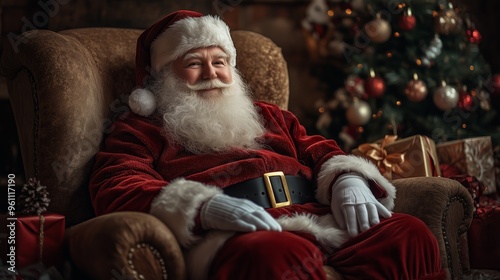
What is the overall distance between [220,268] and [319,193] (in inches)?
31.5

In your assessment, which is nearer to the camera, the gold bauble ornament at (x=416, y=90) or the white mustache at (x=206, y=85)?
the white mustache at (x=206, y=85)

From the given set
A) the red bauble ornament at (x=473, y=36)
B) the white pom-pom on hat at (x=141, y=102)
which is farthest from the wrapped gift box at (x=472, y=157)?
the white pom-pom on hat at (x=141, y=102)

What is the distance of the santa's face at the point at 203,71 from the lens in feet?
9.12

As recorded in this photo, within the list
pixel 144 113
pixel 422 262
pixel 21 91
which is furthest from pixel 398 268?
pixel 21 91

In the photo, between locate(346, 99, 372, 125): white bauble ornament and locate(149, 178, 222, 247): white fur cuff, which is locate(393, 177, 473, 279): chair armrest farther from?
locate(346, 99, 372, 125): white bauble ornament

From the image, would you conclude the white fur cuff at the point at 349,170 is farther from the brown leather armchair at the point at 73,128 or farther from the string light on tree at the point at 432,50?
the string light on tree at the point at 432,50

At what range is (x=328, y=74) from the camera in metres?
4.76

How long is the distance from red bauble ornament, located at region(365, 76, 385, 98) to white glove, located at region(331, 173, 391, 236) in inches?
69.7

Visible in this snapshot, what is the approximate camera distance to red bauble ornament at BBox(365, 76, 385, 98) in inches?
166

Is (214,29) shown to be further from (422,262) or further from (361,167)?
(422,262)

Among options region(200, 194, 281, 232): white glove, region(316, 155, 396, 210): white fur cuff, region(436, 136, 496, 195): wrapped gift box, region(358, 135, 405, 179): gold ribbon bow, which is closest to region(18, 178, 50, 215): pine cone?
region(200, 194, 281, 232): white glove

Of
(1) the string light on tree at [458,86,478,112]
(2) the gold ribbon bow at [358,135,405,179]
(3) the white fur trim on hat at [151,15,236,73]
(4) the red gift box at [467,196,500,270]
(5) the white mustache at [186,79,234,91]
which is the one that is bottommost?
(4) the red gift box at [467,196,500,270]

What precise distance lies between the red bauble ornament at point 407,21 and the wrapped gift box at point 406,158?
1010mm

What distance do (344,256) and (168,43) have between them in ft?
4.03
